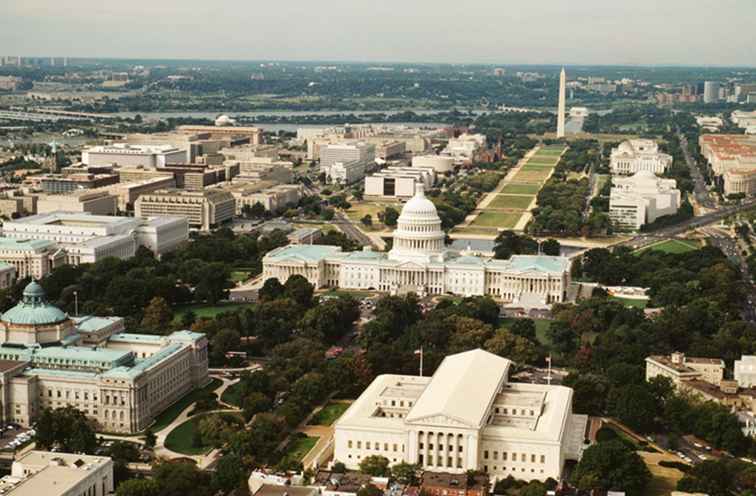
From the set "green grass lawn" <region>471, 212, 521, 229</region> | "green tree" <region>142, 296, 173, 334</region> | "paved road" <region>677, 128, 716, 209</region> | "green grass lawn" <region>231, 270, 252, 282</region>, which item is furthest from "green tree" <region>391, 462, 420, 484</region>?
"paved road" <region>677, 128, 716, 209</region>

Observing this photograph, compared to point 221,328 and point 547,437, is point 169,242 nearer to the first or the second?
point 221,328

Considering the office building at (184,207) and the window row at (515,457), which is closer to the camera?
the window row at (515,457)

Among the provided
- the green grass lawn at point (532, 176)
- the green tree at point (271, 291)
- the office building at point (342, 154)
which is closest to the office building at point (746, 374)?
the green tree at point (271, 291)

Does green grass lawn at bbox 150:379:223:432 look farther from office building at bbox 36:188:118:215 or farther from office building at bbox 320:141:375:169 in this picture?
office building at bbox 320:141:375:169

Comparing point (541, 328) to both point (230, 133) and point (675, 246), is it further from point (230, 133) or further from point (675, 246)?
point (230, 133)

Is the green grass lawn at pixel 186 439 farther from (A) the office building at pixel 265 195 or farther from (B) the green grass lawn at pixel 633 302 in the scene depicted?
(A) the office building at pixel 265 195

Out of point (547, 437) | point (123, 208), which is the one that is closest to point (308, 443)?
point (547, 437)
